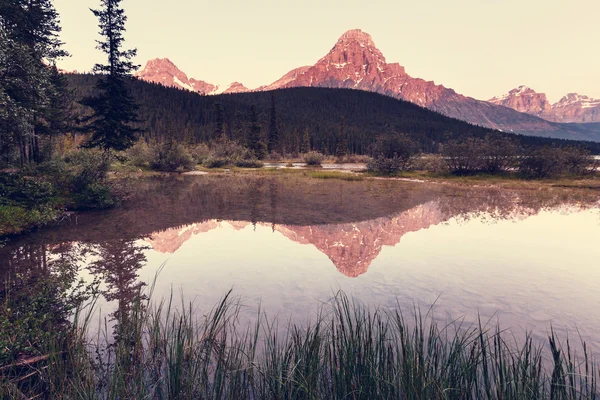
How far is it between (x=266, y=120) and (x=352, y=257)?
126584 millimetres

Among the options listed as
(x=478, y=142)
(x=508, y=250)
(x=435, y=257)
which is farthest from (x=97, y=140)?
(x=478, y=142)

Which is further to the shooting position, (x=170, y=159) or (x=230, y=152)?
(x=230, y=152)

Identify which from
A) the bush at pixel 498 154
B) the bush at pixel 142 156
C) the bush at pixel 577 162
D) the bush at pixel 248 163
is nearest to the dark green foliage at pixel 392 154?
the bush at pixel 498 154

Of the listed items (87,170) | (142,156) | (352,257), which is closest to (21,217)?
(87,170)

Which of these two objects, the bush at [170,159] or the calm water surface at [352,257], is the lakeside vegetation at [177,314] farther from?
the calm water surface at [352,257]

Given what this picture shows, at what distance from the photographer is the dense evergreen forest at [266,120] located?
112m

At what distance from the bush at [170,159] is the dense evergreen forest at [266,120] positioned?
29570 millimetres

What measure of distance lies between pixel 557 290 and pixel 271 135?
286 ft

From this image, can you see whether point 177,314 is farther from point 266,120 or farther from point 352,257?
point 266,120

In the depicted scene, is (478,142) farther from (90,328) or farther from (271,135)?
(271,135)

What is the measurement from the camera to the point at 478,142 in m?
40.2

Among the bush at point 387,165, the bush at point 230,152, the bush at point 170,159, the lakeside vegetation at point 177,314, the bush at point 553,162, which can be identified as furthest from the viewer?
the bush at point 230,152

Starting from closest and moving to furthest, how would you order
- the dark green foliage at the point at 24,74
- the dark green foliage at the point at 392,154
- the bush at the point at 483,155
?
the dark green foliage at the point at 24,74 < the bush at the point at 483,155 < the dark green foliage at the point at 392,154

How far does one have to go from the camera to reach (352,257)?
11.7 meters
